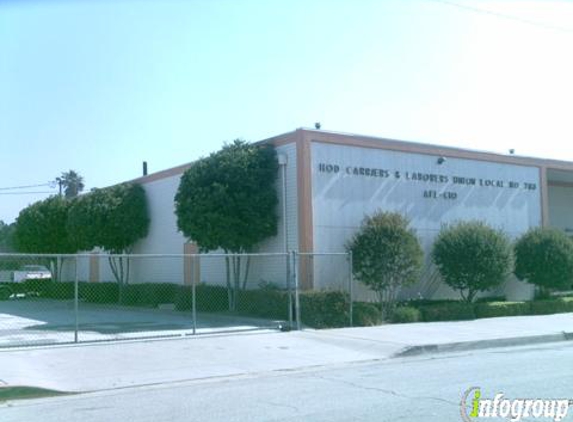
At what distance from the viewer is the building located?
2227 centimetres

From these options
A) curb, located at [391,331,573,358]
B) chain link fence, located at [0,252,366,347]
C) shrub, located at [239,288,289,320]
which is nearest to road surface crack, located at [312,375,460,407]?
curb, located at [391,331,573,358]

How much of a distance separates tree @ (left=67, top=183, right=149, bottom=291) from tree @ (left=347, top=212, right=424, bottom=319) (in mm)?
12157

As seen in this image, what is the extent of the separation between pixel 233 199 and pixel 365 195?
4452 millimetres

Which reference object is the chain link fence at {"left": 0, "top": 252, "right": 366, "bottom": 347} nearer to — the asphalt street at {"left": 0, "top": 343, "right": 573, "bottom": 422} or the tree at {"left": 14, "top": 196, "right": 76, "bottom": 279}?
the tree at {"left": 14, "top": 196, "right": 76, "bottom": 279}

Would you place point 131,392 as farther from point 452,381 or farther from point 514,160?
point 514,160

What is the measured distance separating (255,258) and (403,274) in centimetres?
533

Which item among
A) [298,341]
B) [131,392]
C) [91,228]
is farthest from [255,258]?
[131,392]

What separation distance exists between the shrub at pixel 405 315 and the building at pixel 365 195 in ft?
6.85

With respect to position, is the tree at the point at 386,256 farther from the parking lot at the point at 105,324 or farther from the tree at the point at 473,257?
the parking lot at the point at 105,324

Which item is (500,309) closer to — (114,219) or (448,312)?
(448,312)

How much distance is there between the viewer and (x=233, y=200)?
22094mm

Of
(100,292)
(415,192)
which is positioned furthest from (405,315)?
(100,292)

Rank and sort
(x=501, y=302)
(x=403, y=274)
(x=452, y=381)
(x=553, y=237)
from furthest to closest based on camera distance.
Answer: (x=553, y=237), (x=501, y=302), (x=403, y=274), (x=452, y=381)

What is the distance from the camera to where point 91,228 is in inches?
1217
